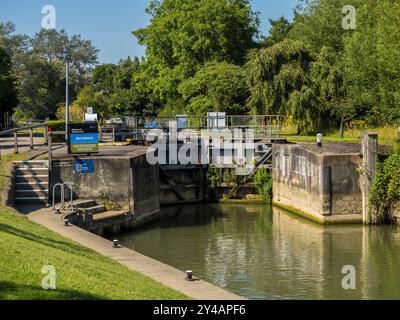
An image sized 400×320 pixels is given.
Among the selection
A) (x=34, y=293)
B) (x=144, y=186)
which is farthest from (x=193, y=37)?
(x=34, y=293)

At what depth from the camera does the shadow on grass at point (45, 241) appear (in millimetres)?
15984

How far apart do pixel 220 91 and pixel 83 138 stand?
2922 centimetres

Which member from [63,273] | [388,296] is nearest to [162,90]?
[388,296]

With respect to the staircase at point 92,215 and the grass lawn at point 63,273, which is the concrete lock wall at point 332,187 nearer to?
the staircase at point 92,215

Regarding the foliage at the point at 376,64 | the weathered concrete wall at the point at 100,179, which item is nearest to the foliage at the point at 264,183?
the foliage at the point at 376,64

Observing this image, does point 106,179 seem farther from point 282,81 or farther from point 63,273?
point 282,81

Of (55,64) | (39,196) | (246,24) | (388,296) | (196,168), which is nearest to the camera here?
(388,296)

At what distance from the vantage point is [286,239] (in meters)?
26.7

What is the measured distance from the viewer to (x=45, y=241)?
54.1 feet

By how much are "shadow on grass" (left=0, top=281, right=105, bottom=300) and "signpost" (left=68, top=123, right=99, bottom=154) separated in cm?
1632

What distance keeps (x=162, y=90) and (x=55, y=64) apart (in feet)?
86.7

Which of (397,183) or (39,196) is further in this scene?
(397,183)

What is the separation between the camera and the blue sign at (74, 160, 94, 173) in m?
27.0

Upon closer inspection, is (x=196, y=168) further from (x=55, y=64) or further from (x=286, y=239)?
(x=55, y=64)
